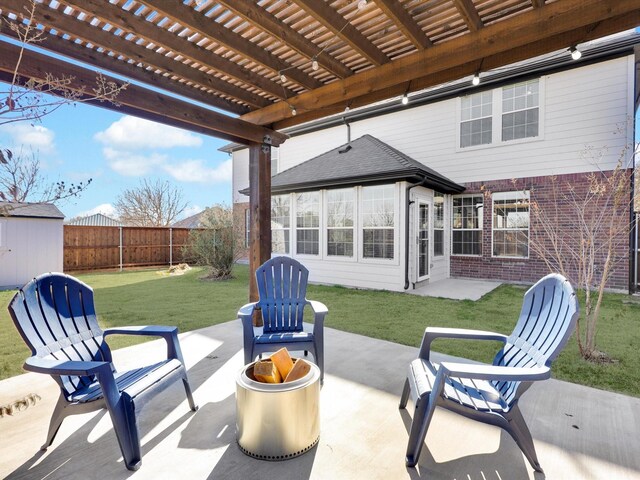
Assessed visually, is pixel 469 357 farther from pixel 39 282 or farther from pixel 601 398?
pixel 39 282

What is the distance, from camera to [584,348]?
12.6ft

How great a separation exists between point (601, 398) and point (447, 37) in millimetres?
3307

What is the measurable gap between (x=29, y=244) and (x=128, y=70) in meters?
8.23

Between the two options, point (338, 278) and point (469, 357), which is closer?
point (469, 357)

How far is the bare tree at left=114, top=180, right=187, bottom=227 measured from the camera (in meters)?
22.7

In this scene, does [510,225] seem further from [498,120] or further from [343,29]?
[343,29]

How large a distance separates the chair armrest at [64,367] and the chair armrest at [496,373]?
1917 millimetres

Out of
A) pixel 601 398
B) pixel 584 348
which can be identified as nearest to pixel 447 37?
pixel 601 398

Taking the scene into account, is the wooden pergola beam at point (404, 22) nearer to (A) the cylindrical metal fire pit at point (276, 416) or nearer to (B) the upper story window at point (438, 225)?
(A) the cylindrical metal fire pit at point (276, 416)

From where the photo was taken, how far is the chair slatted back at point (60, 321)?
207 centimetres

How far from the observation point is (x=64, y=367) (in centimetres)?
185

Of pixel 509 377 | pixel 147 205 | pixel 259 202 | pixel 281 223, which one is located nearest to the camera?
pixel 509 377

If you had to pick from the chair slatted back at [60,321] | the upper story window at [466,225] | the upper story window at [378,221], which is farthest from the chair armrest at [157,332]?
the upper story window at [466,225]

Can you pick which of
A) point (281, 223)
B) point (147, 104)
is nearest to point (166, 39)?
point (147, 104)
